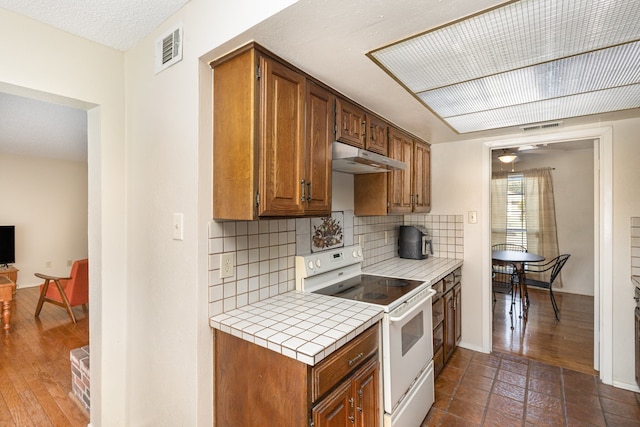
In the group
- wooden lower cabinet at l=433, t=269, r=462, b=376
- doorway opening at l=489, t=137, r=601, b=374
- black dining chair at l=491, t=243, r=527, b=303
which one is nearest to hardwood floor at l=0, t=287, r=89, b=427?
wooden lower cabinet at l=433, t=269, r=462, b=376

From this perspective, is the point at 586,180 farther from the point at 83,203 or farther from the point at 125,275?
the point at 83,203

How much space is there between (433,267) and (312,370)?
186cm

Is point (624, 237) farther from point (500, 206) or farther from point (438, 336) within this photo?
point (500, 206)

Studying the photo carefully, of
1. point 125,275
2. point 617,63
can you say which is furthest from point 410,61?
point 125,275

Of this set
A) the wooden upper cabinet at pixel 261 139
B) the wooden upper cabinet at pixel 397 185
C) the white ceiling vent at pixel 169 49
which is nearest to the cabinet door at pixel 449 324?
the wooden upper cabinet at pixel 397 185

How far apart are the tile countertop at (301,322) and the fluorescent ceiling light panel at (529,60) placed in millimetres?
1255

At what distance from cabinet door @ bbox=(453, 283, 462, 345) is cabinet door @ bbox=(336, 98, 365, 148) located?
172 cm

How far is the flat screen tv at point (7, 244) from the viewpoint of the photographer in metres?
5.07

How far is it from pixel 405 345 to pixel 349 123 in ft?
4.54

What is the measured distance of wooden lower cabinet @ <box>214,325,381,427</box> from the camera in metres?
1.20

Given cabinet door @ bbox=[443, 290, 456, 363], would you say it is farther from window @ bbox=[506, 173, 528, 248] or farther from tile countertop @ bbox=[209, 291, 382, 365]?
window @ bbox=[506, 173, 528, 248]

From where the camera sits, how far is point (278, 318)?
148cm

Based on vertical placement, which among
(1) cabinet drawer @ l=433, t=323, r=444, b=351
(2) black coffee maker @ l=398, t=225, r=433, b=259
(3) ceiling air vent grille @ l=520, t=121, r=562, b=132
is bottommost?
(1) cabinet drawer @ l=433, t=323, r=444, b=351

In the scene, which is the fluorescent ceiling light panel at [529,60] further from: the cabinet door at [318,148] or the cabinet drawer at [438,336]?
the cabinet drawer at [438,336]
